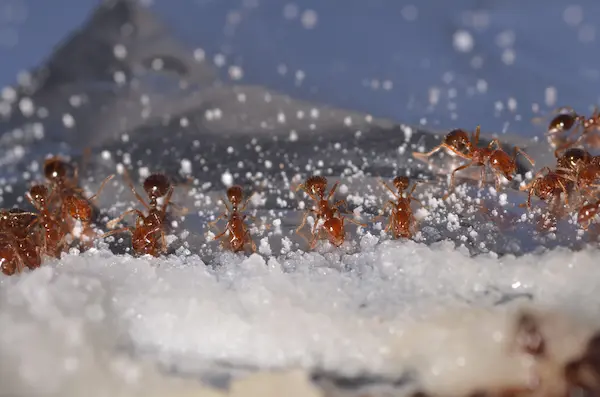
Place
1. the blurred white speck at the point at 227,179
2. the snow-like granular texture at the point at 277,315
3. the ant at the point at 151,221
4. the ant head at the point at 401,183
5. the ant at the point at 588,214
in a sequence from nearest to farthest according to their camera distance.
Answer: the snow-like granular texture at the point at 277,315 < the ant at the point at 588,214 < the ant at the point at 151,221 < the ant head at the point at 401,183 < the blurred white speck at the point at 227,179

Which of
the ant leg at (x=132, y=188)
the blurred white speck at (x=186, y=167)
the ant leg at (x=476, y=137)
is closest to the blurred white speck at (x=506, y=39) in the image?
the ant leg at (x=476, y=137)

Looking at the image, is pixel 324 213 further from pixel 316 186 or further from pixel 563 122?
pixel 563 122

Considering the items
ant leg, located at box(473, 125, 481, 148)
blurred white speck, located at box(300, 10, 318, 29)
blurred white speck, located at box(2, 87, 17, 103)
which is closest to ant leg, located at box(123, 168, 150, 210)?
blurred white speck, located at box(2, 87, 17, 103)

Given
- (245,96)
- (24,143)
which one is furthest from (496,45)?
(24,143)

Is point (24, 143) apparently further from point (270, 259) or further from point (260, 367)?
point (260, 367)

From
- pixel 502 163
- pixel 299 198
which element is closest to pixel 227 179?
pixel 299 198

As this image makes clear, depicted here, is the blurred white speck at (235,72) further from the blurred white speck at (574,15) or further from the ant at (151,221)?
the blurred white speck at (574,15)
